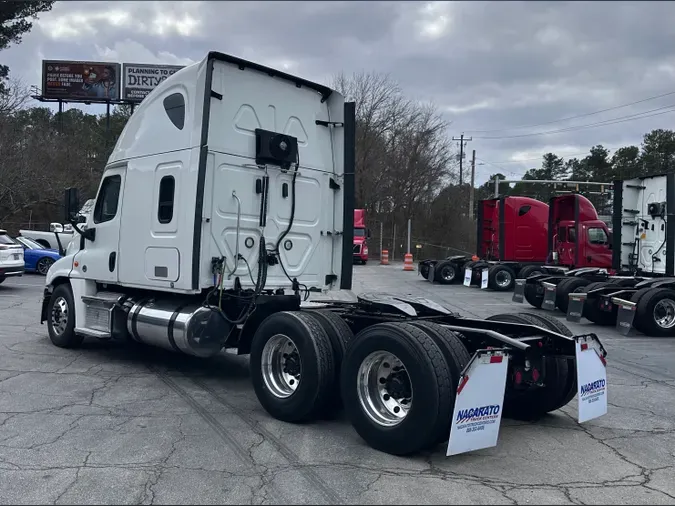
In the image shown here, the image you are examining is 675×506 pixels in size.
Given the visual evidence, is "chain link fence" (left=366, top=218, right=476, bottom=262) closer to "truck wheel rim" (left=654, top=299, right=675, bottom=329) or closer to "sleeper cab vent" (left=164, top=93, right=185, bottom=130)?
"truck wheel rim" (left=654, top=299, right=675, bottom=329)

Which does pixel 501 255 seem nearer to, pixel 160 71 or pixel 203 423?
pixel 203 423

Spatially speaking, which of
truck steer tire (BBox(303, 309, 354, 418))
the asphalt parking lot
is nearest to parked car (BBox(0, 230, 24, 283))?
the asphalt parking lot

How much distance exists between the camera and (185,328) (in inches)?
276

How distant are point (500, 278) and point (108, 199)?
58.2ft

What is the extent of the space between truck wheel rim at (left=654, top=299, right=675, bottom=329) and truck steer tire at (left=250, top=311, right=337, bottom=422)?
30.4ft

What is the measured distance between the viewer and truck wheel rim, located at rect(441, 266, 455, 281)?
2617 cm

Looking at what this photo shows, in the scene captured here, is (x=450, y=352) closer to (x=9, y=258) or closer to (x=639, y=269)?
(x=639, y=269)

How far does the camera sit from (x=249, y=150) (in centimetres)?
750

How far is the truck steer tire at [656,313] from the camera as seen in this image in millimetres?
12453

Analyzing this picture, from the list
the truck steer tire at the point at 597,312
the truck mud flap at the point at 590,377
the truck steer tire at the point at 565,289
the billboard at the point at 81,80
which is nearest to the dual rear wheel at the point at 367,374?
the truck mud flap at the point at 590,377

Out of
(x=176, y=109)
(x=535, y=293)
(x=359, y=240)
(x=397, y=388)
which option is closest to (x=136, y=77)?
(x=359, y=240)

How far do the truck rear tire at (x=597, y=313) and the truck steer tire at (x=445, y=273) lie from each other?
11994 mm

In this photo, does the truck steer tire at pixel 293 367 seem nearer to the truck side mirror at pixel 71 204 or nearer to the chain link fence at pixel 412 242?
the truck side mirror at pixel 71 204

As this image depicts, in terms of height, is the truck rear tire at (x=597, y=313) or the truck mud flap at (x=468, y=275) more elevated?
the truck mud flap at (x=468, y=275)
